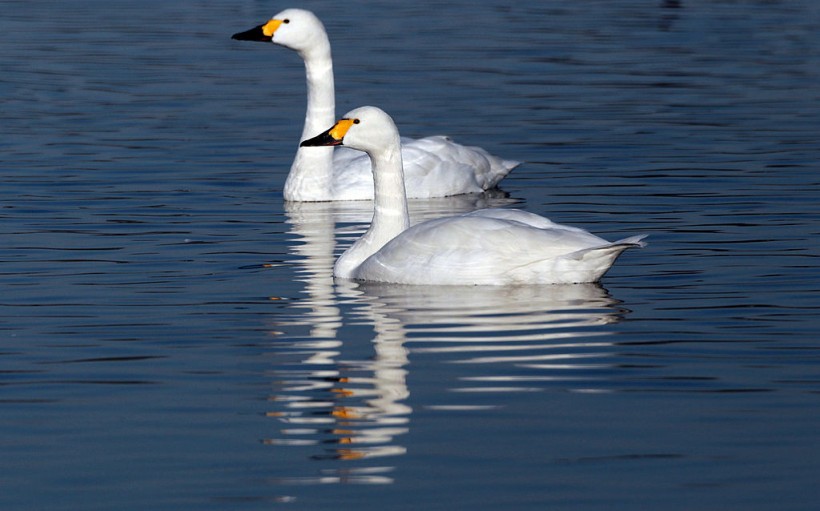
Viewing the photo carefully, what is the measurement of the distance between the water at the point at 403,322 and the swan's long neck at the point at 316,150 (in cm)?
29

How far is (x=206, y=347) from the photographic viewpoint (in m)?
10.5

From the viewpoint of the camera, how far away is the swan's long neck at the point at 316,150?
694 inches

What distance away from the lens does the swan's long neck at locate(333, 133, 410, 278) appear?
42.9 ft

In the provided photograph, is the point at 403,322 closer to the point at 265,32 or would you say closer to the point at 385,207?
the point at 385,207

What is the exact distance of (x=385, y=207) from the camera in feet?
43.2

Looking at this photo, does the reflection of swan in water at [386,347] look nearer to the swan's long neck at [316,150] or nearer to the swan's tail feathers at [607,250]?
the swan's tail feathers at [607,250]

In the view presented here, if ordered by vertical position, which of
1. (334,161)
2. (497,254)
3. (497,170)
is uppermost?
(497,254)

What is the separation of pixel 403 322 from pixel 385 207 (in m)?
2.13

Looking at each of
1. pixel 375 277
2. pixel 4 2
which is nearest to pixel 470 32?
pixel 4 2

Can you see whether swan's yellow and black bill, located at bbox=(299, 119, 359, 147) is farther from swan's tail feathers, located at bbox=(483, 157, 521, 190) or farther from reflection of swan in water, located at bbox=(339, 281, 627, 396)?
→ swan's tail feathers, located at bbox=(483, 157, 521, 190)

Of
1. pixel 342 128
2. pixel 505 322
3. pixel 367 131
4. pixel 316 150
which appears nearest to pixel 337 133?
pixel 342 128

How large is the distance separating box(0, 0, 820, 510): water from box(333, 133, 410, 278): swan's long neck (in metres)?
0.44

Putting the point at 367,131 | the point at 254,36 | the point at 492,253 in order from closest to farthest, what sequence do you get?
1. the point at 492,253
2. the point at 367,131
3. the point at 254,36

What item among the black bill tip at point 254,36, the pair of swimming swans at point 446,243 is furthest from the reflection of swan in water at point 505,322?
the black bill tip at point 254,36
